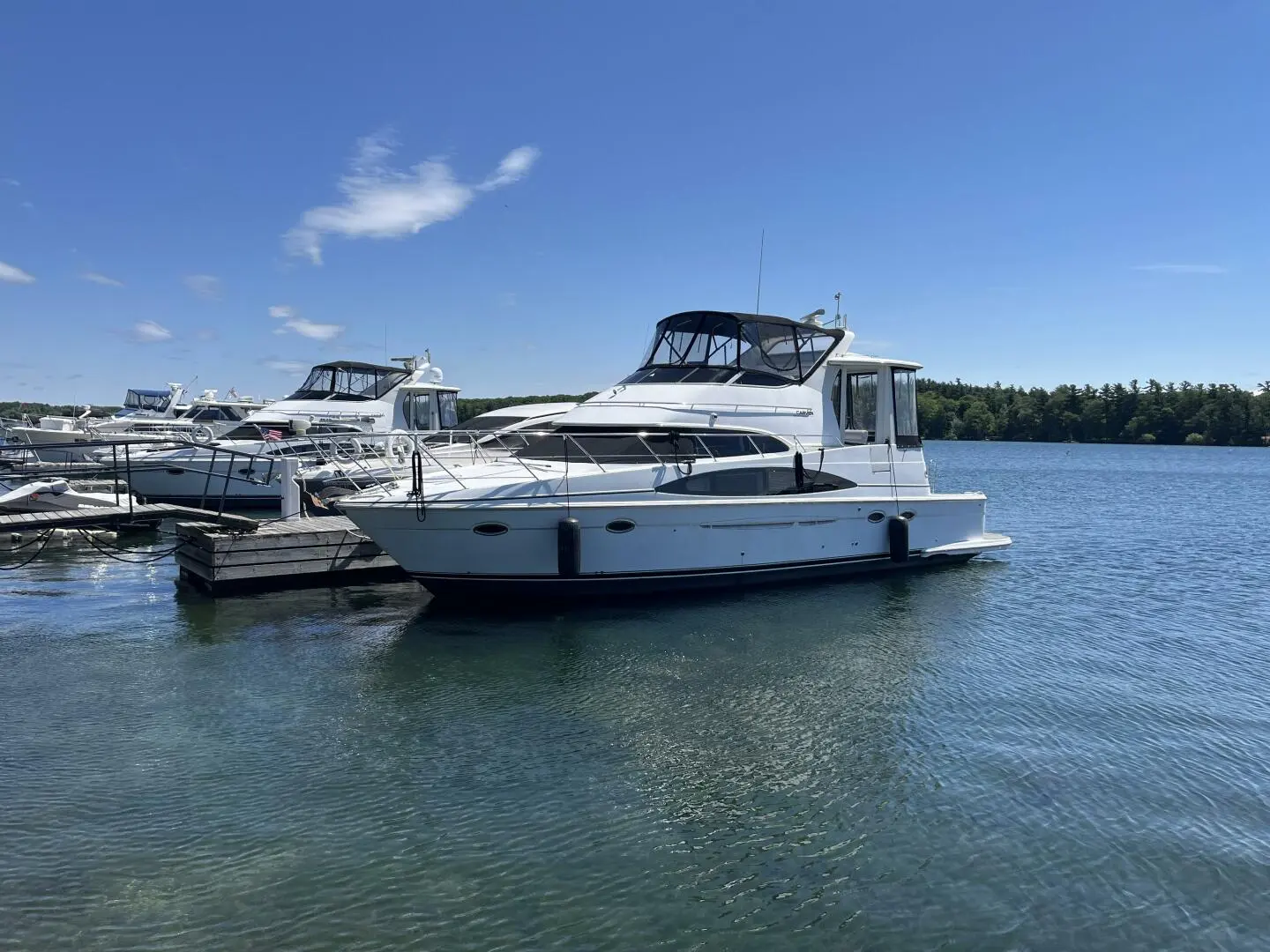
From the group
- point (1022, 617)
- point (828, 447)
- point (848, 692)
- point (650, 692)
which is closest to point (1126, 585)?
point (1022, 617)

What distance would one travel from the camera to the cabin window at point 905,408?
16797 millimetres

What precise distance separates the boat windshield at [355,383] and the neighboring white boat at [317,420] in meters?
0.03

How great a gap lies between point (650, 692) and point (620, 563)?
3.96m

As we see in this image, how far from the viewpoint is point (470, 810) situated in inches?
263

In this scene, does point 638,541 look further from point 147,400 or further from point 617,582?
point 147,400

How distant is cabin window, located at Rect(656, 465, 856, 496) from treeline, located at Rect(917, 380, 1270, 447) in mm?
89045

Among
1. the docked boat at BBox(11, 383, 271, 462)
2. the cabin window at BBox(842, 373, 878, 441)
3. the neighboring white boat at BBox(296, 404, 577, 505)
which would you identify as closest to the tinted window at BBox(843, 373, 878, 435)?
the cabin window at BBox(842, 373, 878, 441)

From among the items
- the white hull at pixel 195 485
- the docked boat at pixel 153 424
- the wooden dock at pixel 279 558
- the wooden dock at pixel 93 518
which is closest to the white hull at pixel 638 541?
the wooden dock at pixel 279 558

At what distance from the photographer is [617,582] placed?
44.3 ft

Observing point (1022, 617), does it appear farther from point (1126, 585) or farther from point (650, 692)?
point (650, 692)

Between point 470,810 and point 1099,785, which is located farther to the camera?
point 1099,785

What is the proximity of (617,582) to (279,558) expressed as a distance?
5.70 meters

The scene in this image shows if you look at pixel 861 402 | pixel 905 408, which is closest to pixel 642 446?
pixel 861 402

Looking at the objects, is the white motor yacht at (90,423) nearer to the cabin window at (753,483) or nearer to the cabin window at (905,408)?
the cabin window at (753,483)
